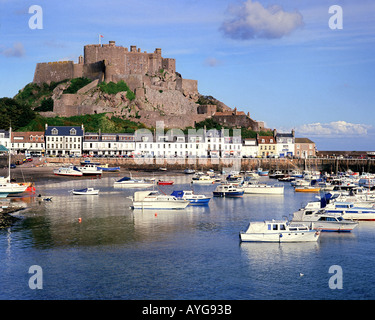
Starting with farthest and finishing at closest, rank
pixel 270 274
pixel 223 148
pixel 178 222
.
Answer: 1. pixel 223 148
2. pixel 178 222
3. pixel 270 274

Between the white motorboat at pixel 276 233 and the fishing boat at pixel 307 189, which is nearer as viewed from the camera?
the white motorboat at pixel 276 233

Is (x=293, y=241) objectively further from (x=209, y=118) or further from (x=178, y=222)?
(x=209, y=118)

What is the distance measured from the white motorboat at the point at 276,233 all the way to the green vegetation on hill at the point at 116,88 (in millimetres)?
87832

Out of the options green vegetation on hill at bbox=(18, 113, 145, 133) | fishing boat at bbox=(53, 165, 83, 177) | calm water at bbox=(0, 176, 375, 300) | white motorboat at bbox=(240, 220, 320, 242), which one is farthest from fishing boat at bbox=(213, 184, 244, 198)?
green vegetation on hill at bbox=(18, 113, 145, 133)

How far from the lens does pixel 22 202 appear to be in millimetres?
47812

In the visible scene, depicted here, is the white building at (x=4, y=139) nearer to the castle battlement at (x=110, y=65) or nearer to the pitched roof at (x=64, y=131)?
the pitched roof at (x=64, y=131)

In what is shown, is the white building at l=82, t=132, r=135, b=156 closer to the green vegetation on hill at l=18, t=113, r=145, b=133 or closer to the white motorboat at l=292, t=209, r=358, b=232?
the green vegetation on hill at l=18, t=113, r=145, b=133

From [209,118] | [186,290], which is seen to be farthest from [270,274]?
[209,118]

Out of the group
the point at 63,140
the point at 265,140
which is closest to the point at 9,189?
the point at 63,140

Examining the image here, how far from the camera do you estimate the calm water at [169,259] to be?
75.5 feet

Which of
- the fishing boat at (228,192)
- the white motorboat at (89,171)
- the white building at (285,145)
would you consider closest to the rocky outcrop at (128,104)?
the white building at (285,145)

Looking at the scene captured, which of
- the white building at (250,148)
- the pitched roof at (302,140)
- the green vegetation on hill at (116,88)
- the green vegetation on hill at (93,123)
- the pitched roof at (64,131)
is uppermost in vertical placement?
the green vegetation on hill at (116,88)

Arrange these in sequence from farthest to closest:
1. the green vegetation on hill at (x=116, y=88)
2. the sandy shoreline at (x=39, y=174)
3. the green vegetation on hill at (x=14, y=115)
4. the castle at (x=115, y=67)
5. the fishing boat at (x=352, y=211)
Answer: the castle at (x=115, y=67) < the green vegetation on hill at (x=116, y=88) < the green vegetation on hill at (x=14, y=115) < the sandy shoreline at (x=39, y=174) < the fishing boat at (x=352, y=211)
